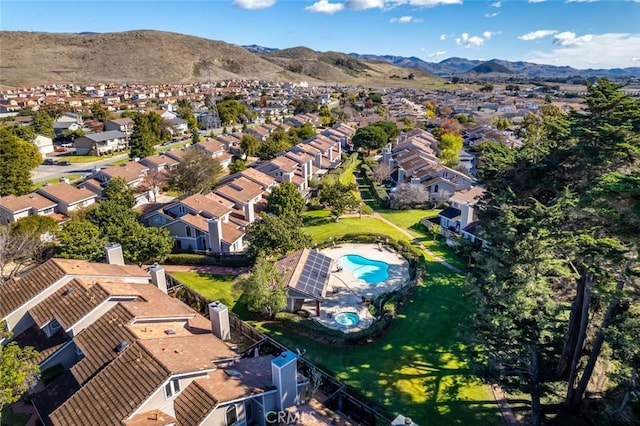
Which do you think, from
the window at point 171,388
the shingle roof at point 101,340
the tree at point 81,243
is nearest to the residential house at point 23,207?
the tree at point 81,243

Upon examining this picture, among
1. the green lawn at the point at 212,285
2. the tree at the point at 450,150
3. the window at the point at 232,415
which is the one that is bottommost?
the green lawn at the point at 212,285

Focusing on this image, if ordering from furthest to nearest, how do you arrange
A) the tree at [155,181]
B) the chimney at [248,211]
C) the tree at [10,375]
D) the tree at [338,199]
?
the tree at [155,181] → the tree at [338,199] → the chimney at [248,211] → the tree at [10,375]

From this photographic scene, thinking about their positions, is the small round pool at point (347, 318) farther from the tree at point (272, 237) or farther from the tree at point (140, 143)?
the tree at point (140, 143)

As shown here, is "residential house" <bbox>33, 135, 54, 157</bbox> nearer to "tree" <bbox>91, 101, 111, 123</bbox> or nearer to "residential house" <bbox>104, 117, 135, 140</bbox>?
"residential house" <bbox>104, 117, 135, 140</bbox>

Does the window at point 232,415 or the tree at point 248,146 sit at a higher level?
the tree at point 248,146

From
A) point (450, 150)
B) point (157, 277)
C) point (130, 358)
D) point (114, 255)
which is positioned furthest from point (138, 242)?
point (450, 150)

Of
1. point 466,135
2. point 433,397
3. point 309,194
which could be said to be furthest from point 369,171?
point 433,397
